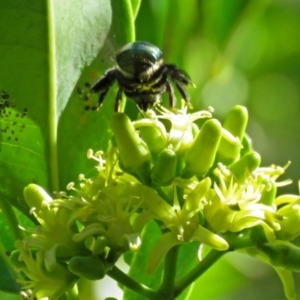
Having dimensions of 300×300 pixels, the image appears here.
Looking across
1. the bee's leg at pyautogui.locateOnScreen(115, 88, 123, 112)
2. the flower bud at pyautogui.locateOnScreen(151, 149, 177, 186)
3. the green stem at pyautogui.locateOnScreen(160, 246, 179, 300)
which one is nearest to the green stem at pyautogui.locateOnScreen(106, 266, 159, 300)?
the green stem at pyautogui.locateOnScreen(160, 246, 179, 300)

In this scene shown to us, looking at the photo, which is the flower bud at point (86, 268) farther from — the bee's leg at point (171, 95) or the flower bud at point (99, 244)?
the bee's leg at point (171, 95)

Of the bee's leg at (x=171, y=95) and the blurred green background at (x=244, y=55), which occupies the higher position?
the bee's leg at (x=171, y=95)

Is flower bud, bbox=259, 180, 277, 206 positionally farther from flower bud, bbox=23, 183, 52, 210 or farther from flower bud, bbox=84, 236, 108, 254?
flower bud, bbox=23, 183, 52, 210


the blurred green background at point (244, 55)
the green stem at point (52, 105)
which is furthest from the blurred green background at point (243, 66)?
the green stem at point (52, 105)

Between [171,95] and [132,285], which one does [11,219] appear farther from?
[171,95]

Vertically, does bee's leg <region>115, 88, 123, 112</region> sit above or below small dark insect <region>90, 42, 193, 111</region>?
below

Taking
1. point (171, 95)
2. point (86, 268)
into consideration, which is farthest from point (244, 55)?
point (86, 268)
